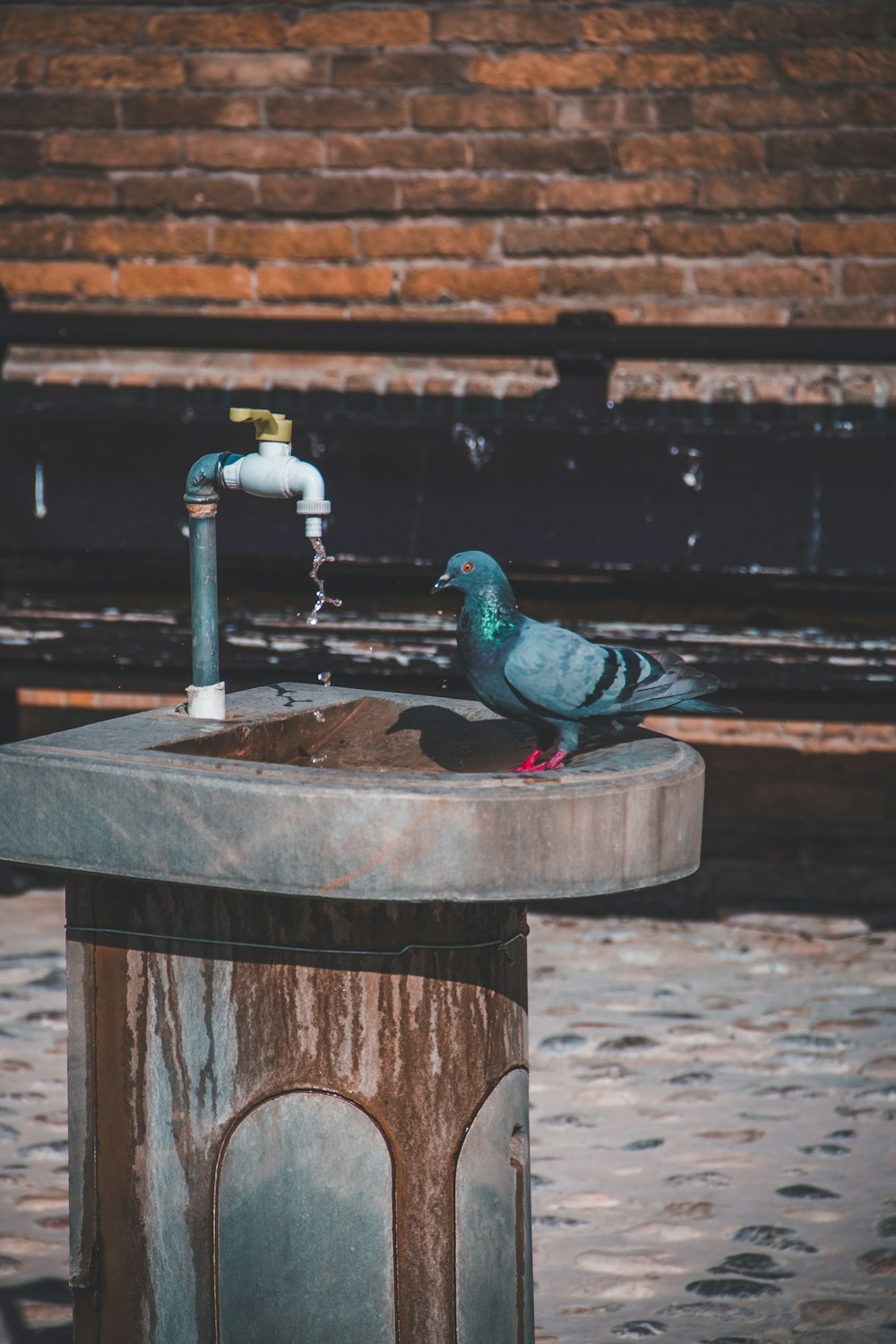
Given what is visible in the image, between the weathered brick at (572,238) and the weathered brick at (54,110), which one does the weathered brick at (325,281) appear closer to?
the weathered brick at (572,238)

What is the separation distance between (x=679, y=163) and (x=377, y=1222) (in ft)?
13.4

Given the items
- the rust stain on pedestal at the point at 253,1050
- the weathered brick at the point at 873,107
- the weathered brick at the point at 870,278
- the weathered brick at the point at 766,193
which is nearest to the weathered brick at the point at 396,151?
the weathered brick at the point at 766,193

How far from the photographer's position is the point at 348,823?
2186 millimetres

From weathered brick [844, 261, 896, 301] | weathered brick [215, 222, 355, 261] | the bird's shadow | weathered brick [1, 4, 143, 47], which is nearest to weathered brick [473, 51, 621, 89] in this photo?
weathered brick [215, 222, 355, 261]

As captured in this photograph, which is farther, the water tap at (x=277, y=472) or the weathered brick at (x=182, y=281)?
the weathered brick at (x=182, y=281)

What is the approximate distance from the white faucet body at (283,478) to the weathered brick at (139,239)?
11.3 feet

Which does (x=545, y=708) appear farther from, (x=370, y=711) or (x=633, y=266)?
(x=633, y=266)

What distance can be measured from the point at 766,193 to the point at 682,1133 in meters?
3.13

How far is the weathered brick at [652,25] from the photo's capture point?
5.43 m

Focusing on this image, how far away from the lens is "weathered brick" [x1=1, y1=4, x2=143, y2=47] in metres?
5.72

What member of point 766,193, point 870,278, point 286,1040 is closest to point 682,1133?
point 286,1040

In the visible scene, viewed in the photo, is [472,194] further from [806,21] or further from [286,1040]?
[286,1040]

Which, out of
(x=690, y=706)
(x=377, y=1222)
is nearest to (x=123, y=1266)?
(x=377, y=1222)

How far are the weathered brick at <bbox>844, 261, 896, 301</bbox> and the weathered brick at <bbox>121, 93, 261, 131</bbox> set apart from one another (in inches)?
79.4
